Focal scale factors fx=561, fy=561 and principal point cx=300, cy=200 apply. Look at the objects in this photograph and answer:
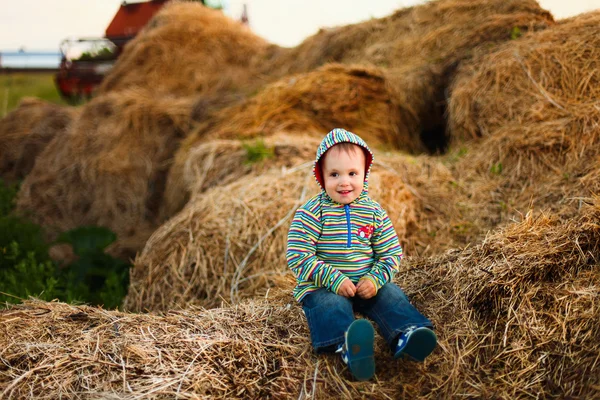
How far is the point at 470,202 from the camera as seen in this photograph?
449cm

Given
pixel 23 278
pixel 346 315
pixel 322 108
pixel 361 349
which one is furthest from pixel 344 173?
pixel 322 108

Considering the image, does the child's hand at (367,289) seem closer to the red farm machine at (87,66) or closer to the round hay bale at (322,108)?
the round hay bale at (322,108)

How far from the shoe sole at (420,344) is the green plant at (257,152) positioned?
9.47ft

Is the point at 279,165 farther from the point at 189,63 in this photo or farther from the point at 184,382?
the point at 189,63

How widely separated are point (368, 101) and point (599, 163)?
2833 millimetres

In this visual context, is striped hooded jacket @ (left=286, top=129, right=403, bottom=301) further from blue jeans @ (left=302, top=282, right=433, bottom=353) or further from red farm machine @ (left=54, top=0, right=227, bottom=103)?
red farm machine @ (left=54, top=0, right=227, bottom=103)

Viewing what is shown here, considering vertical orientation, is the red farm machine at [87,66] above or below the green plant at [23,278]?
above

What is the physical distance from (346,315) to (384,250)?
0.41 metres

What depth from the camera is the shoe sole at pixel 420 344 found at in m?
2.28

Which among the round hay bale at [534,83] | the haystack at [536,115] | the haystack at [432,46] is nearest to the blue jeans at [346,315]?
the haystack at [536,115]

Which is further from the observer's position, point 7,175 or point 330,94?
point 7,175

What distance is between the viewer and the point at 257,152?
499 centimetres

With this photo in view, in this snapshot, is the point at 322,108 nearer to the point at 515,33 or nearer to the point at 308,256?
the point at 515,33

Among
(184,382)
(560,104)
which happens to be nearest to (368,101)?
(560,104)
